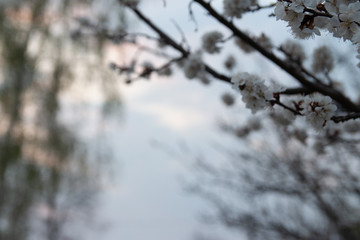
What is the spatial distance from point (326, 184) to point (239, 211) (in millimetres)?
783

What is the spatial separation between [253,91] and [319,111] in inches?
6.0

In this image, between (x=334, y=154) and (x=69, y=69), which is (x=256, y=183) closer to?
(x=334, y=154)

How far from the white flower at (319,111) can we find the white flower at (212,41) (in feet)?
2.35

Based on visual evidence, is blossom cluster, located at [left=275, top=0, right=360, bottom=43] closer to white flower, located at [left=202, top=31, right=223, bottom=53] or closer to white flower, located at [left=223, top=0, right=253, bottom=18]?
white flower, located at [left=223, top=0, right=253, bottom=18]

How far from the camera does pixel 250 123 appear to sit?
236 centimetres

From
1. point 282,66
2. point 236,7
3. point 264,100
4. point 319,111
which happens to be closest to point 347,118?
point 319,111

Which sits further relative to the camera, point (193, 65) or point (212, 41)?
point (212, 41)

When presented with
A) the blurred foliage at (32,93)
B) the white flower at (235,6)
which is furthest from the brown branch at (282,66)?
the blurred foliage at (32,93)

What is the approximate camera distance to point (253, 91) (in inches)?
34.7

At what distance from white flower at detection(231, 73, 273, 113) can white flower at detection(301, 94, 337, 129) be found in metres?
0.10

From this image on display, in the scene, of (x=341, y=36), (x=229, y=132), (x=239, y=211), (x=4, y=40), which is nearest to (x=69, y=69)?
(x=4, y=40)

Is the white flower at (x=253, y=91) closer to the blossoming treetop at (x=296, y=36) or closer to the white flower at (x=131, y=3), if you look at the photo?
the blossoming treetop at (x=296, y=36)

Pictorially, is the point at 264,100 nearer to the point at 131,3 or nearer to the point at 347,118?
the point at 347,118

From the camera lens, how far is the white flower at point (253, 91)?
34.6 inches
